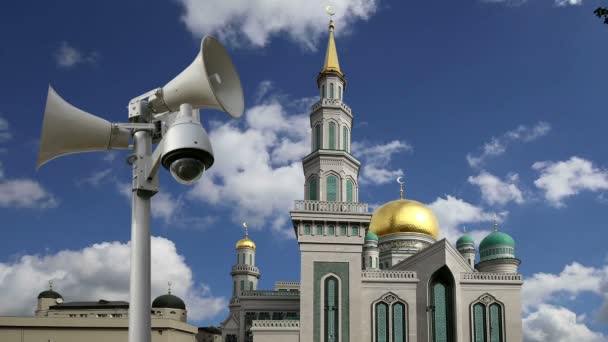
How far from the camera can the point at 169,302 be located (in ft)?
229

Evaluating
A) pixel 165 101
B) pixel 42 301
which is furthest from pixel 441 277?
pixel 42 301

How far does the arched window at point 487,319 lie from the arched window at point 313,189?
37.8 ft

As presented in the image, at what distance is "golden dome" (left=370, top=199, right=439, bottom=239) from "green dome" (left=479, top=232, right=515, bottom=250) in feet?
15.8

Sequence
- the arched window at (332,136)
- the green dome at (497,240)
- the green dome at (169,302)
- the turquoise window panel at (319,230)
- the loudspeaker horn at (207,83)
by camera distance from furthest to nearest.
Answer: the green dome at (169,302) → the green dome at (497,240) → the arched window at (332,136) → the turquoise window panel at (319,230) → the loudspeaker horn at (207,83)

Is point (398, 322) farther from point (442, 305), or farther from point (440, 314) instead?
point (442, 305)

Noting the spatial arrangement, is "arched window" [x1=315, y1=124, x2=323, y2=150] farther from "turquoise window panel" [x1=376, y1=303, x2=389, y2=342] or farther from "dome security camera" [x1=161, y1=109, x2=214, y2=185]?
"dome security camera" [x1=161, y1=109, x2=214, y2=185]

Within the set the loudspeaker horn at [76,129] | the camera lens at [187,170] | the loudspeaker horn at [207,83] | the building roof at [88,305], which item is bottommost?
the camera lens at [187,170]

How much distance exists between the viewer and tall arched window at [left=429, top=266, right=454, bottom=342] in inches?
1594

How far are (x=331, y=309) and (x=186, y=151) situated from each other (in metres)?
34.8

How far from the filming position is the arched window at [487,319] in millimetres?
40781

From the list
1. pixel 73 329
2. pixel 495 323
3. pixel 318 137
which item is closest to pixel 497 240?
pixel 495 323

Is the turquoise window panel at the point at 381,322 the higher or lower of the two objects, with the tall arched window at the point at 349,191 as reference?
lower

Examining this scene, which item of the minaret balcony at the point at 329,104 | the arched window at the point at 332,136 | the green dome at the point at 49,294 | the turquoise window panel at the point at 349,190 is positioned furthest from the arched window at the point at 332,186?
the green dome at the point at 49,294

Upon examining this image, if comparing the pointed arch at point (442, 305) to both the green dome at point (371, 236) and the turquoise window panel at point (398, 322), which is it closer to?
the turquoise window panel at point (398, 322)
